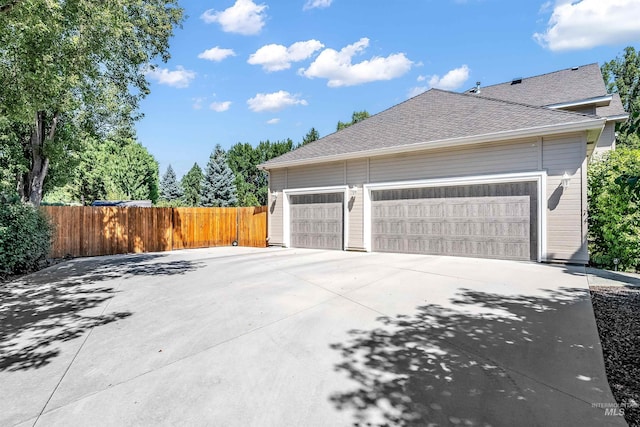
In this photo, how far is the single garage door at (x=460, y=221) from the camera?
8531mm

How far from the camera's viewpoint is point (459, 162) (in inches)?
372

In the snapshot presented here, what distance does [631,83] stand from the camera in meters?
25.2

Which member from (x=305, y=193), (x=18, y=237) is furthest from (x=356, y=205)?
(x=18, y=237)

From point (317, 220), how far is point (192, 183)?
1333 inches

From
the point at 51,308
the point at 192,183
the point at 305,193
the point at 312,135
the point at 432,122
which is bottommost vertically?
the point at 51,308

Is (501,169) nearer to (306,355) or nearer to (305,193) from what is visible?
(305,193)

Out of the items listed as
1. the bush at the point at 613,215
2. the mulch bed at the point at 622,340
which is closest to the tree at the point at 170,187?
the bush at the point at 613,215

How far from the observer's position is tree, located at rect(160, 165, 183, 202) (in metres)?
38.8

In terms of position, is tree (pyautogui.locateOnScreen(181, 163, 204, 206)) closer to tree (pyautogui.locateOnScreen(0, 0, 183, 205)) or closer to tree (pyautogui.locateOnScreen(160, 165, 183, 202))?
tree (pyautogui.locateOnScreen(160, 165, 183, 202))

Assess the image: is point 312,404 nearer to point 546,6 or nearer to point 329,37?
point 546,6

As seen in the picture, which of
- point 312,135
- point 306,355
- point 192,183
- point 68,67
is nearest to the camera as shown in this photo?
point 306,355

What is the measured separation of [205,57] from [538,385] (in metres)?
18.0

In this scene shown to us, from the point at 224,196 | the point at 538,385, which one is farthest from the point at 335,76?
the point at 538,385

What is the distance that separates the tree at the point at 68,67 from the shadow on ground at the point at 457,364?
312 inches
